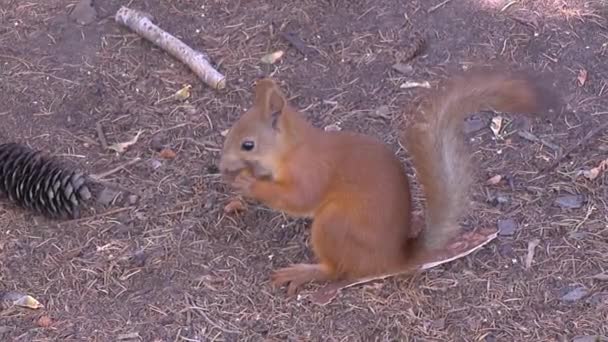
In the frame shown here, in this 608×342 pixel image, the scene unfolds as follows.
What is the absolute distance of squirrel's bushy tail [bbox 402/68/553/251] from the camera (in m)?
2.96

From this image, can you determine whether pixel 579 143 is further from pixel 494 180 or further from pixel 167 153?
pixel 167 153

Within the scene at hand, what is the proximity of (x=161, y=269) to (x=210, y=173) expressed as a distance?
507 millimetres

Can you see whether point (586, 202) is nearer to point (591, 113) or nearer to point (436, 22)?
point (591, 113)

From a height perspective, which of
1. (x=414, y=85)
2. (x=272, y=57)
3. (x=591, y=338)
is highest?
(x=272, y=57)

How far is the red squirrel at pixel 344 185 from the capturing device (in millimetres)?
3178

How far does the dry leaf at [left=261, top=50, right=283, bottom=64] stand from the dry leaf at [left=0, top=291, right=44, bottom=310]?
1493 mm

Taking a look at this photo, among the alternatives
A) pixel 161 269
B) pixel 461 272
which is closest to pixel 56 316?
pixel 161 269

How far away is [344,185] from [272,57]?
50.9 inches

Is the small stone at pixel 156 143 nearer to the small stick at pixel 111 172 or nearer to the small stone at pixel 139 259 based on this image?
the small stick at pixel 111 172

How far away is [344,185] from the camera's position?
3.21m

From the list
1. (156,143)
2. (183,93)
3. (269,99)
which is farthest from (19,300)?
(183,93)

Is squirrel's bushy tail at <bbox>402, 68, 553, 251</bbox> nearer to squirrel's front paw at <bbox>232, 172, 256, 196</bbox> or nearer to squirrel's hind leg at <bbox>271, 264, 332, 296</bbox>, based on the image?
squirrel's hind leg at <bbox>271, 264, 332, 296</bbox>

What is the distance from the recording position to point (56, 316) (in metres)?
3.32

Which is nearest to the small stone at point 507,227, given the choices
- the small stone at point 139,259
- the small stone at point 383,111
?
the small stone at point 383,111
